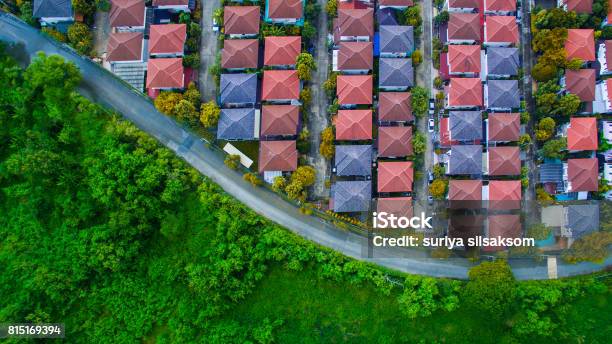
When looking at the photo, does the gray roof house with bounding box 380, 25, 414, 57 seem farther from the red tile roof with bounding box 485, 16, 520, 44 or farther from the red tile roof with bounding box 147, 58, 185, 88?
the red tile roof with bounding box 147, 58, 185, 88

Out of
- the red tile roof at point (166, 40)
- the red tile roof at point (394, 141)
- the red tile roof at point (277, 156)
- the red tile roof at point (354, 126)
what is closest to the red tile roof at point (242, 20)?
the red tile roof at point (166, 40)

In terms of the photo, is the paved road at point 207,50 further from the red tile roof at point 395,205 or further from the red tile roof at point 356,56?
the red tile roof at point 395,205

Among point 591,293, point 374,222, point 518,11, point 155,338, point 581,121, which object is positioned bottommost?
point 155,338

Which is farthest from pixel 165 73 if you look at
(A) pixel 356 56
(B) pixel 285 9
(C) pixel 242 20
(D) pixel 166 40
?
(A) pixel 356 56

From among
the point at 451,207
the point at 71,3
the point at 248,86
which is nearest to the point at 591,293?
the point at 451,207

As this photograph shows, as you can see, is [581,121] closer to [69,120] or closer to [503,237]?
[503,237]

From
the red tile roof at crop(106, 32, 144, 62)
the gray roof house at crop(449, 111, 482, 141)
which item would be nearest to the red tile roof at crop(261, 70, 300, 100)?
the red tile roof at crop(106, 32, 144, 62)
